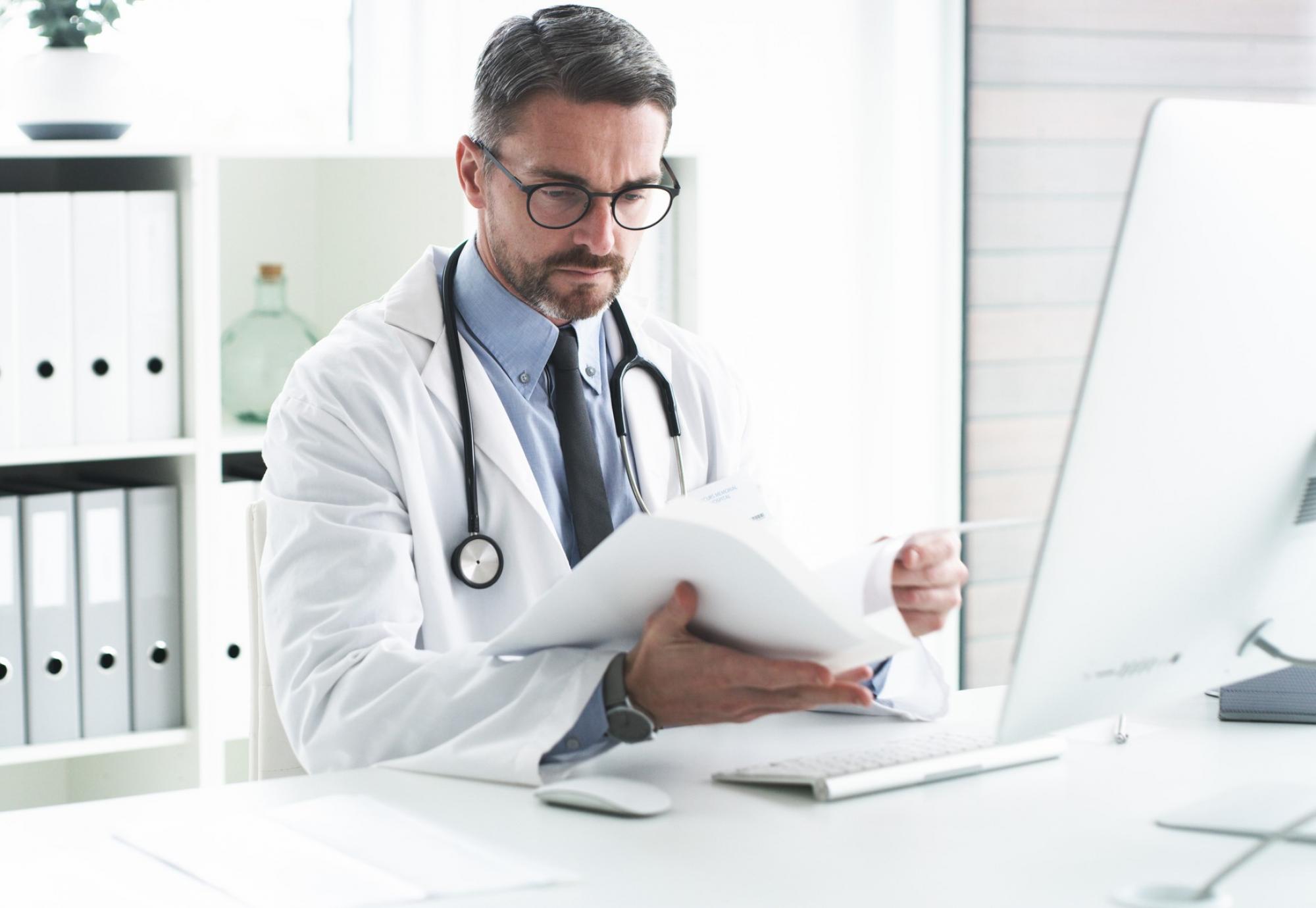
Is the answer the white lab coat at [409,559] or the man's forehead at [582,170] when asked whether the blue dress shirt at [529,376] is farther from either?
the man's forehead at [582,170]

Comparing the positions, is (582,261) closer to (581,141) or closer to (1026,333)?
(581,141)

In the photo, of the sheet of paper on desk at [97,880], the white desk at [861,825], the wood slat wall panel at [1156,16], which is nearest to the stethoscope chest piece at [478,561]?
the white desk at [861,825]

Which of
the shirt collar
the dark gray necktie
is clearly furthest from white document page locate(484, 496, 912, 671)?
the shirt collar

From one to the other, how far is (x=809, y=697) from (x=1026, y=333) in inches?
92.4

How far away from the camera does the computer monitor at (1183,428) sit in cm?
84

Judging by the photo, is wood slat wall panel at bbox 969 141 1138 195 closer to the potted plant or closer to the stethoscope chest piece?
the potted plant

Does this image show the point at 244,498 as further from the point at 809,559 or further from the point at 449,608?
the point at 809,559

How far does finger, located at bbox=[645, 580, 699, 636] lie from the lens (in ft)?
3.77

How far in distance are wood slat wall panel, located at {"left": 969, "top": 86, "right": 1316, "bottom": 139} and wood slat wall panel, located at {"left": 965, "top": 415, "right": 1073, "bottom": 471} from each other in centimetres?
58

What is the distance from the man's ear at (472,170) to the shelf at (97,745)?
1064mm

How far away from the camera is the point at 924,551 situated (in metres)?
1.30

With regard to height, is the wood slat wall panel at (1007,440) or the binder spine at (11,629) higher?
the wood slat wall panel at (1007,440)

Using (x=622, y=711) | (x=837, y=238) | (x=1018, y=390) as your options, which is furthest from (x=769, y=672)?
(x=1018, y=390)

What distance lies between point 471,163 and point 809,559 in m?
1.68
